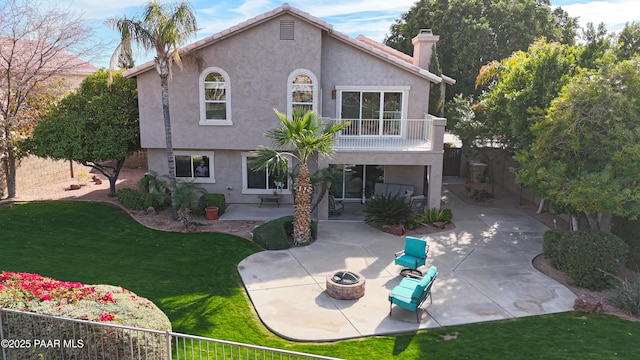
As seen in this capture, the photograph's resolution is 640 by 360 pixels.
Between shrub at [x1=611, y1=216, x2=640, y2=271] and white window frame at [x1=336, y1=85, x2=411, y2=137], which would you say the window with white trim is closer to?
white window frame at [x1=336, y1=85, x2=411, y2=137]

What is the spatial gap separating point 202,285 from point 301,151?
5645 mm

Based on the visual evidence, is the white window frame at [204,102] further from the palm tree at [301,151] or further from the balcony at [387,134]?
the palm tree at [301,151]

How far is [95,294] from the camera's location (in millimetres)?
9188

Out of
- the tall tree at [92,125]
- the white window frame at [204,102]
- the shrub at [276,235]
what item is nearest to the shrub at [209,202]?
the white window frame at [204,102]

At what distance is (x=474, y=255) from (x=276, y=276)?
6.90 meters

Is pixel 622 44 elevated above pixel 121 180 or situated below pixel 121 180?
above

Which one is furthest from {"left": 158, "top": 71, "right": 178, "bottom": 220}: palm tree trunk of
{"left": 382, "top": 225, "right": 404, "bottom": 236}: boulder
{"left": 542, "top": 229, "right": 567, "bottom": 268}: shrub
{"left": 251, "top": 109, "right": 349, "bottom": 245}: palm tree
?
{"left": 542, "top": 229, "right": 567, "bottom": 268}: shrub

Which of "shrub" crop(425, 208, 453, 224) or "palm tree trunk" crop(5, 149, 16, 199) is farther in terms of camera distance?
"palm tree trunk" crop(5, 149, 16, 199)

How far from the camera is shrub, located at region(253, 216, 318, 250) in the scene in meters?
16.3

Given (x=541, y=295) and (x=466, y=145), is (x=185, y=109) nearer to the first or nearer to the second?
(x=466, y=145)

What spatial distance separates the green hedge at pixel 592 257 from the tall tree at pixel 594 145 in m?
0.82

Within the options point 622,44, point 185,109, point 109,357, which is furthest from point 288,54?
point 109,357

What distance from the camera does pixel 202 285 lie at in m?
13.2

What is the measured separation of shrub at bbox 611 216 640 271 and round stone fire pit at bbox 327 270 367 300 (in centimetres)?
901
